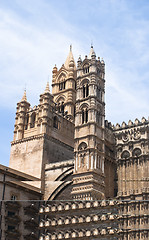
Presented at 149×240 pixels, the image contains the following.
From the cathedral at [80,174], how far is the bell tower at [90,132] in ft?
0.40

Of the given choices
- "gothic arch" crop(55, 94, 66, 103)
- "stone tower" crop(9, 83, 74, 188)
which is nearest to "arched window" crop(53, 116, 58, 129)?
"stone tower" crop(9, 83, 74, 188)

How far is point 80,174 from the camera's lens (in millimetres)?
49062

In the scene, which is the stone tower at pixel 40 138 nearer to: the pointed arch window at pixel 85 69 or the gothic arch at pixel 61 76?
the pointed arch window at pixel 85 69

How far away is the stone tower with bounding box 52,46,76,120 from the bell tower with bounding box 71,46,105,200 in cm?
1570

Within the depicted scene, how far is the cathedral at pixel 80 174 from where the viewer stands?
45.2 metres

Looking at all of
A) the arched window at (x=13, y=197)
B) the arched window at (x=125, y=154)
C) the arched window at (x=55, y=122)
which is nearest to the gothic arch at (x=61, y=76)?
the arched window at (x=55, y=122)

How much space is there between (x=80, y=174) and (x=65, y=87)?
30285 millimetres

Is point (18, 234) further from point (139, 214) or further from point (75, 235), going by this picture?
point (139, 214)

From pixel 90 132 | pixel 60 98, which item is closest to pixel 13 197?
pixel 90 132

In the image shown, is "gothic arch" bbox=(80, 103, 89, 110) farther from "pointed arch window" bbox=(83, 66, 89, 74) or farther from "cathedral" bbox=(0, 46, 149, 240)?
"pointed arch window" bbox=(83, 66, 89, 74)

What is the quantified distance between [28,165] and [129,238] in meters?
19.8

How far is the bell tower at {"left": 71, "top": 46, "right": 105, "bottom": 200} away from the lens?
48.0 m

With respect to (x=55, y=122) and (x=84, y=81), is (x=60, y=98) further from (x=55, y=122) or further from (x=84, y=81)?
(x=84, y=81)

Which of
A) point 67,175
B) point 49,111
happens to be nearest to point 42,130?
point 49,111
